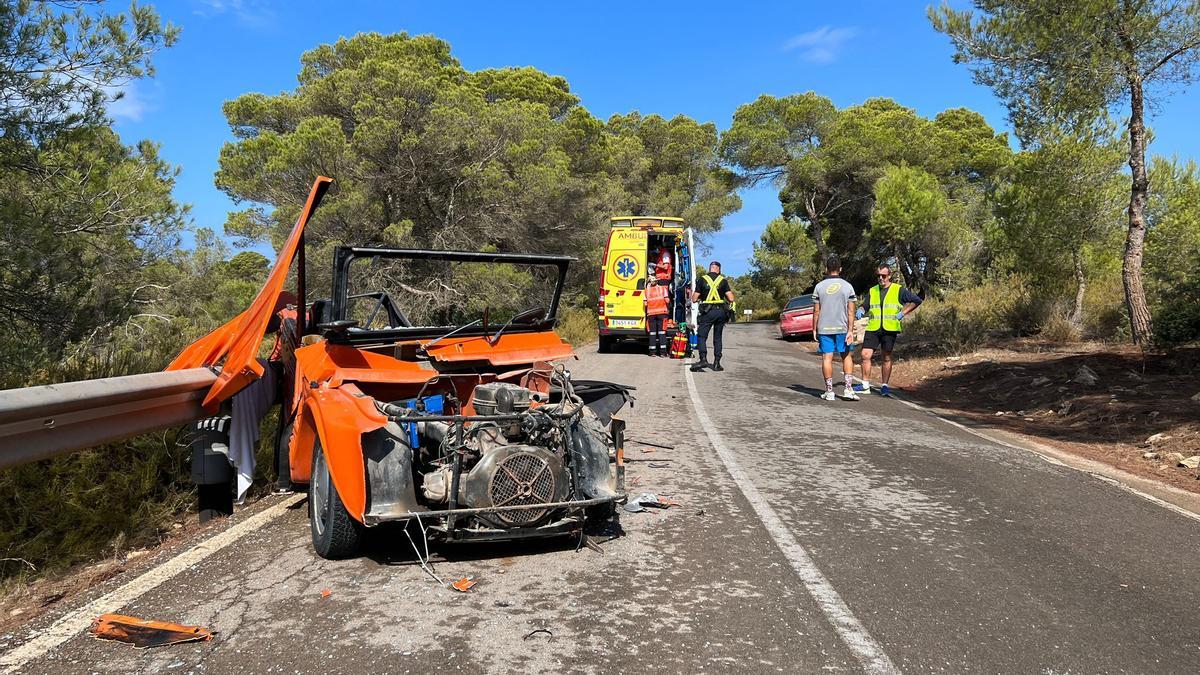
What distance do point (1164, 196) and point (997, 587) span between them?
17637 millimetres

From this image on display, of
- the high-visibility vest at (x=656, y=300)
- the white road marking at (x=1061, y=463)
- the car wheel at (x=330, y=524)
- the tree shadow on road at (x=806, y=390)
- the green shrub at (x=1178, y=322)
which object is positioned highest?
the high-visibility vest at (x=656, y=300)

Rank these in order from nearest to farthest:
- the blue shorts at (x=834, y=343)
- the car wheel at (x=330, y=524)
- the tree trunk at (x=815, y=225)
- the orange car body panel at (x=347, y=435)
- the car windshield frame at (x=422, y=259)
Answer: the orange car body panel at (x=347, y=435) < the car wheel at (x=330, y=524) < the car windshield frame at (x=422, y=259) < the blue shorts at (x=834, y=343) < the tree trunk at (x=815, y=225)

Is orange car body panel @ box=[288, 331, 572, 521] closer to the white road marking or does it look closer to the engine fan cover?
the engine fan cover

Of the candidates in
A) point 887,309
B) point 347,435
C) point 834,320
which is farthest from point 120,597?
point 887,309

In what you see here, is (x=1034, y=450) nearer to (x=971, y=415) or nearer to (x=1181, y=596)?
(x=971, y=415)

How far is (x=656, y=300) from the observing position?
16766mm

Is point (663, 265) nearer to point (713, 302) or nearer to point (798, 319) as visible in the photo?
point (713, 302)

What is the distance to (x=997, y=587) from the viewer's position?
390cm

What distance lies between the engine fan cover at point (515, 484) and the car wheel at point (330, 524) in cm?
66

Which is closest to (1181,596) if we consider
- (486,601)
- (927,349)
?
(486,601)

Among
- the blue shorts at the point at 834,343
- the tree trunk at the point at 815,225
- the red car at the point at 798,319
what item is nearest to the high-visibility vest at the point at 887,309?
the blue shorts at the point at 834,343

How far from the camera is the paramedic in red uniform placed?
1669 centimetres

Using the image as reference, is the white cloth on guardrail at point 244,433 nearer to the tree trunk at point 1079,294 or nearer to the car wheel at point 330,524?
the car wheel at point 330,524

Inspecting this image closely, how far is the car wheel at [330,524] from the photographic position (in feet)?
13.3
